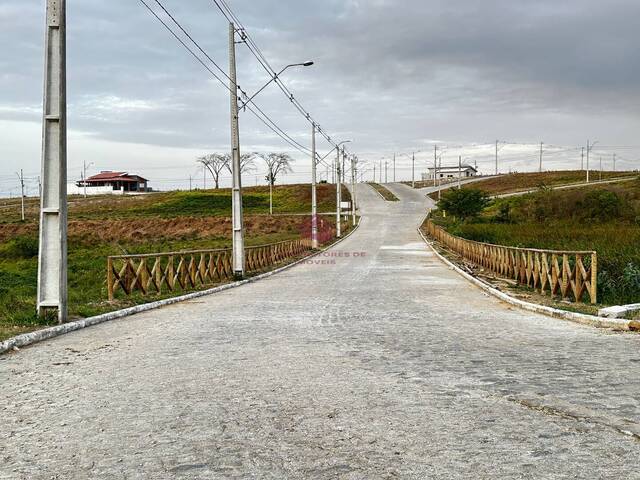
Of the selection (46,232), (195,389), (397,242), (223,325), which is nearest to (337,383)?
(195,389)

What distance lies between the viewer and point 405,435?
4.88m

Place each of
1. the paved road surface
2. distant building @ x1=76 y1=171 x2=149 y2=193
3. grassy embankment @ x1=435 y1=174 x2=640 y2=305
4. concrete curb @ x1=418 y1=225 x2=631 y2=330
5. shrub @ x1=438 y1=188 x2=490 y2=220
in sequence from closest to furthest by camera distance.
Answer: the paved road surface → concrete curb @ x1=418 y1=225 x2=631 y2=330 → grassy embankment @ x1=435 y1=174 x2=640 y2=305 → shrub @ x1=438 y1=188 x2=490 y2=220 → distant building @ x1=76 y1=171 x2=149 y2=193

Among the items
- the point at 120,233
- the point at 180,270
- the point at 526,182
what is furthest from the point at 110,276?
the point at 526,182

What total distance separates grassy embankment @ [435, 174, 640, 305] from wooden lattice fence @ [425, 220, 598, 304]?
0.77m

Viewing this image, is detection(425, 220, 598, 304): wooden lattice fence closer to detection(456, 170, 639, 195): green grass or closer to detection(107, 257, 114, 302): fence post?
detection(107, 257, 114, 302): fence post

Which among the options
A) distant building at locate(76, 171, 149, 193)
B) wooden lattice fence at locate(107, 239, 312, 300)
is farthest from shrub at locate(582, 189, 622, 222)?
distant building at locate(76, 171, 149, 193)

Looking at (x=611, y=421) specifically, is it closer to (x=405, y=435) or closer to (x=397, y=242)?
(x=405, y=435)

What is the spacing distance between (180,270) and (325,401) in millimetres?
13520

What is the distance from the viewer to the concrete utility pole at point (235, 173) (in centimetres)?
2264

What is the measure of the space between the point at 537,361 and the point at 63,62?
30.5 ft

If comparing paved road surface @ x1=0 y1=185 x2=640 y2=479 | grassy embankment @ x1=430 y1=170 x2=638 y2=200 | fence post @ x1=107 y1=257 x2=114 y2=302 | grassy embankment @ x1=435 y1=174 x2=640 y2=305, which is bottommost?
paved road surface @ x1=0 y1=185 x2=640 y2=479

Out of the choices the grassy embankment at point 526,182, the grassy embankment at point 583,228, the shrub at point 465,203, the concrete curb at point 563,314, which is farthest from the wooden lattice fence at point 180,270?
the grassy embankment at point 526,182

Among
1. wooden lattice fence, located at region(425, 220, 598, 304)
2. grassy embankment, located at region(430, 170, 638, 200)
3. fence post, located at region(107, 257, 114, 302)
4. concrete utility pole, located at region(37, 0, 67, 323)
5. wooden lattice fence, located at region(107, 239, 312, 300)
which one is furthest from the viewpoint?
grassy embankment, located at region(430, 170, 638, 200)

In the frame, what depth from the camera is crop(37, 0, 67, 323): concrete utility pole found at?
11.3m
